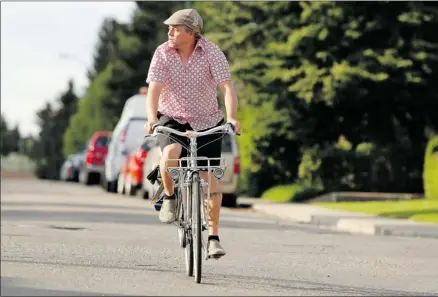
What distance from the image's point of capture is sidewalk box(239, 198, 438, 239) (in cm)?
1878

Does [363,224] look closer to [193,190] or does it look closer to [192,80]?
[192,80]

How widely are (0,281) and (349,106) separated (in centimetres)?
2488

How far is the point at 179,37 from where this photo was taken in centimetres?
1017

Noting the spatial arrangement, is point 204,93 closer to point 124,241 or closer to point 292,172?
point 124,241

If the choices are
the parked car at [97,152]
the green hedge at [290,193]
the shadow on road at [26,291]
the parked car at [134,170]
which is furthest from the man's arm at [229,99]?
the parked car at [97,152]

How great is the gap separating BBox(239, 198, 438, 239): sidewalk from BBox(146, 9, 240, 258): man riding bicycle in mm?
8396

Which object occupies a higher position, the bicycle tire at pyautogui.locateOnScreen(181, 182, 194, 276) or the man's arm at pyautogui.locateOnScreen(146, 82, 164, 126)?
the man's arm at pyautogui.locateOnScreen(146, 82, 164, 126)

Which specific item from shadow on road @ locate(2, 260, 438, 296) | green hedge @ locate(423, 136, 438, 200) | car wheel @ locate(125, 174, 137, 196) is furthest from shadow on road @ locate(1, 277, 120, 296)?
car wheel @ locate(125, 174, 137, 196)

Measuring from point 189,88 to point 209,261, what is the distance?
7.71ft

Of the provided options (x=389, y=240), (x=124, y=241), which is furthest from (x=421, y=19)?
(x=124, y=241)

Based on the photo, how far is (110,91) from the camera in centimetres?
8831

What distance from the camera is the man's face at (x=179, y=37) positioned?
1017 cm

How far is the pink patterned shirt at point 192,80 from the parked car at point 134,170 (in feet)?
57.7

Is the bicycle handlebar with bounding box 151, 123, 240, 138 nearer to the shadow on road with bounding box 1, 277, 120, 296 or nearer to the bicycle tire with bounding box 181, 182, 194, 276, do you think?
the bicycle tire with bounding box 181, 182, 194, 276
